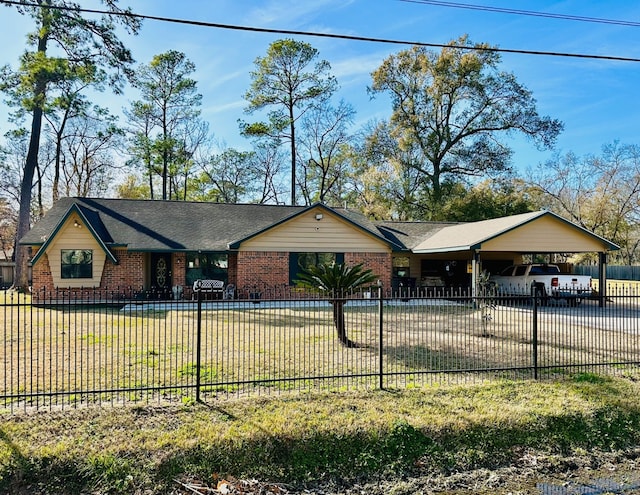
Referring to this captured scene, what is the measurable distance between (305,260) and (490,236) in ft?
25.1

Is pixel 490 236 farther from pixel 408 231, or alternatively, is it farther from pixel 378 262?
pixel 408 231

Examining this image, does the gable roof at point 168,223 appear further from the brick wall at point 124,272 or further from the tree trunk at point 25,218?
the tree trunk at point 25,218

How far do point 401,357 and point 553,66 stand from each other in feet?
39.2

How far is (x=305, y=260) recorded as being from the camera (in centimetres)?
2073

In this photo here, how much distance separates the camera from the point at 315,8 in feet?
31.2

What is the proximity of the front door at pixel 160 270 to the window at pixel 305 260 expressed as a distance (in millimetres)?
5305

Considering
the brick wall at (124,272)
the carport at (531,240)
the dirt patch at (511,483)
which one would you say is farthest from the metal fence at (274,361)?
the brick wall at (124,272)

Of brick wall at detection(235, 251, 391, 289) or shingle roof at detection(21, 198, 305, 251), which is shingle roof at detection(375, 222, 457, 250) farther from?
shingle roof at detection(21, 198, 305, 251)

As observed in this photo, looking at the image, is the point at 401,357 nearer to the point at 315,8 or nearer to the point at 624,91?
the point at 315,8

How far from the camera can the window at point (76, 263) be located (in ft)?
62.3

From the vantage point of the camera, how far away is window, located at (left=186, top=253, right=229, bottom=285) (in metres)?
20.1

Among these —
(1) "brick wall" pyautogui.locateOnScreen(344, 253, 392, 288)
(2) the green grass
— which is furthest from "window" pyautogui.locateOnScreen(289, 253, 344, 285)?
(2) the green grass

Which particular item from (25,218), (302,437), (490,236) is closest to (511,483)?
(302,437)

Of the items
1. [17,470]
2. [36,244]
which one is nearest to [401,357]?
[17,470]
